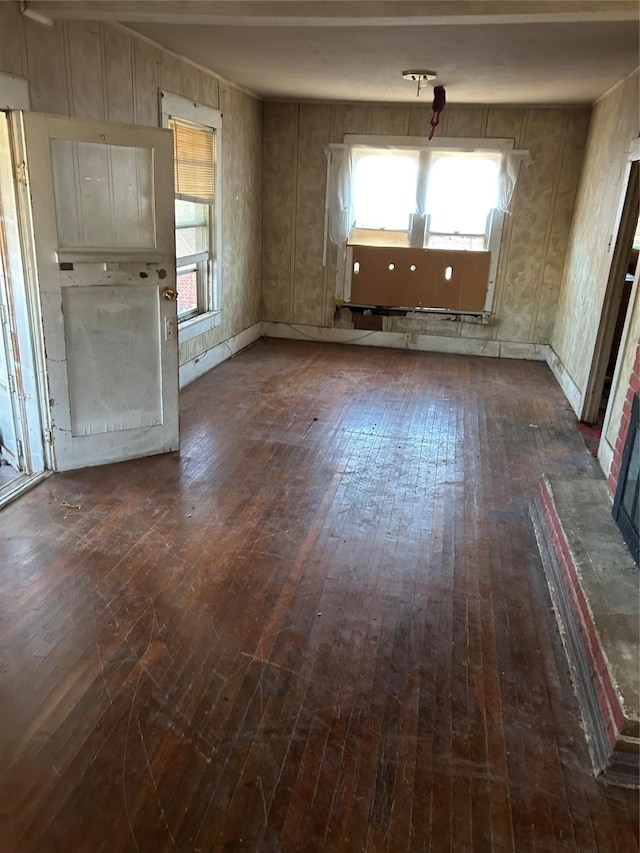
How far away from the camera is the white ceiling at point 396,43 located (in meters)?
2.61

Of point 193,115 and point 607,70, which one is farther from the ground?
point 607,70

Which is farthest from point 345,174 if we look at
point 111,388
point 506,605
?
point 506,605

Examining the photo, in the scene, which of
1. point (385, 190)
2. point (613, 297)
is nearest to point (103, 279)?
point (613, 297)

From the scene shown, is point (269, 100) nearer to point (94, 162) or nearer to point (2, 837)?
point (94, 162)

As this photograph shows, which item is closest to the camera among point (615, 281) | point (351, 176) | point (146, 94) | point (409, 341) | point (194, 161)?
point (146, 94)

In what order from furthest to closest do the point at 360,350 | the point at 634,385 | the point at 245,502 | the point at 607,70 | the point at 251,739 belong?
1. the point at 360,350
2. the point at 607,70
3. the point at 245,502
4. the point at 634,385
5. the point at 251,739

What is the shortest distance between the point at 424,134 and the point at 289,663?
19.9 feet

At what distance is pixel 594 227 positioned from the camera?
5.50 meters

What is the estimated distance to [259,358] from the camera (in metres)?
6.75

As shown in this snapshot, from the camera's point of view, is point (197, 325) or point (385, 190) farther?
point (385, 190)

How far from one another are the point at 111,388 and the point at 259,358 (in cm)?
304

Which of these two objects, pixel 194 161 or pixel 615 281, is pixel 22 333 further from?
pixel 615 281

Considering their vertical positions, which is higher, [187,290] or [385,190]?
[385,190]

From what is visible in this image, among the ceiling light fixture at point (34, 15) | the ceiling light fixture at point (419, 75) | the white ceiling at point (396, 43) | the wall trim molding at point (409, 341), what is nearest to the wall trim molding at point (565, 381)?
the wall trim molding at point (409, 341)
